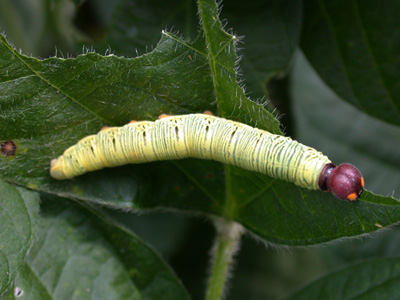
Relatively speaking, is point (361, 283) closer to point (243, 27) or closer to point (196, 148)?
point (196, 148)

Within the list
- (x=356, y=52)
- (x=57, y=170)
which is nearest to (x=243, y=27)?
(x=356, y=52)

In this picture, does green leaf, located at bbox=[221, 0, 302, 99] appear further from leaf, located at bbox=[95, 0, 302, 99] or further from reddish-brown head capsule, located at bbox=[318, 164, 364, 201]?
reddish-brown head capsule, located at bbox=[318, 164, 364, 201]

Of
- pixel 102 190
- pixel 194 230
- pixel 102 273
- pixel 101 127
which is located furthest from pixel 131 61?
pixel 194 230

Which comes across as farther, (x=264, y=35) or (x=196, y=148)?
(x=264, y=35)

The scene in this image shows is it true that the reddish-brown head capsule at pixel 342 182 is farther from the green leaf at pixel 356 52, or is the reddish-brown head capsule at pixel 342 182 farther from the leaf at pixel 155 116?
the green leaf at pixel 356 52

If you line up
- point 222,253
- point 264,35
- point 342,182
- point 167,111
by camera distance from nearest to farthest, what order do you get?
point 342,182
point 167,111
point 222,253
point 264,35

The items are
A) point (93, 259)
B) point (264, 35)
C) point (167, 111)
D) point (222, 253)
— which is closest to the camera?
point (167, 111)

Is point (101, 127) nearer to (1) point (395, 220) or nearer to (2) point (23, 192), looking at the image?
(2) point (23, 192)
